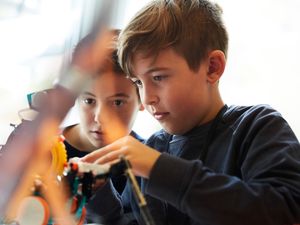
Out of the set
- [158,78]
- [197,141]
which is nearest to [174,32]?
[158,78]

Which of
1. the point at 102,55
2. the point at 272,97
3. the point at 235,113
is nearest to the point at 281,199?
the point at 235,113

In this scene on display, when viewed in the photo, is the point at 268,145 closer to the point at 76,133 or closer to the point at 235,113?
the point at 235,113

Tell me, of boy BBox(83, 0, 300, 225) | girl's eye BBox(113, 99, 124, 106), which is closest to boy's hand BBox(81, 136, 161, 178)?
boy BBox(83, 0, 300, 225)

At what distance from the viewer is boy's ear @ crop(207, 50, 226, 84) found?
0.70 metres

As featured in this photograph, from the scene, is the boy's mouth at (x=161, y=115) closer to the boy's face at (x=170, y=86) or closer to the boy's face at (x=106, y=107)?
the boy's face at (x=170, y=86)

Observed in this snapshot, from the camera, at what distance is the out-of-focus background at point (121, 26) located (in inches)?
26.8

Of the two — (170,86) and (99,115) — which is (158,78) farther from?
(99,115)

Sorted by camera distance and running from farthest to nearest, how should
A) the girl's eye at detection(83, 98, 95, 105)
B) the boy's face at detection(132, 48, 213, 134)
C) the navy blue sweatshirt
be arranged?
the girl's eye at detection(83, 98, 95, 105) → the boy's face at detection(132, 48, 213, 134) → the navy blue sweatshirt

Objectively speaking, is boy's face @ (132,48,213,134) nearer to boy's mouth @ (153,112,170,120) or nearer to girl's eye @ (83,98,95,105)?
boy's mouth @ (153,112,170,120)

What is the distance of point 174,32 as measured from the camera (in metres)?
0.67

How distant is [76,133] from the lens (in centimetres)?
87

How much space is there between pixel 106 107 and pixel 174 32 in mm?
213

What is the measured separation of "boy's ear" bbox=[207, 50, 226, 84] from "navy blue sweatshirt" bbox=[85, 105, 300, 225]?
70 millimetres

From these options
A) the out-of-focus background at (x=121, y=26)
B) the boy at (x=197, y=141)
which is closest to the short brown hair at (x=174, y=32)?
the boy at (x=197, y=141)
